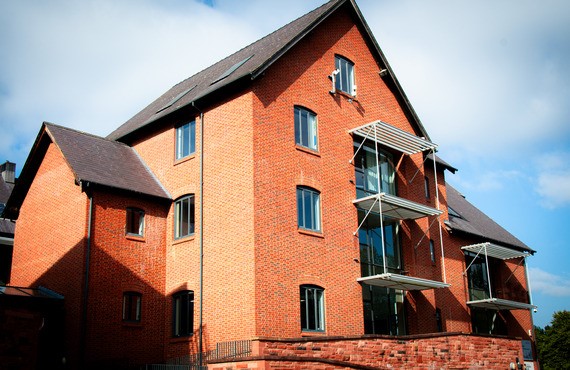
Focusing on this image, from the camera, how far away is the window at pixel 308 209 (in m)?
20.5

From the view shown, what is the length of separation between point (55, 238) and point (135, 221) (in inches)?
108

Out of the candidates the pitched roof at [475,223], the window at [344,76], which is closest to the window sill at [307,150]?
the window at [344,76]

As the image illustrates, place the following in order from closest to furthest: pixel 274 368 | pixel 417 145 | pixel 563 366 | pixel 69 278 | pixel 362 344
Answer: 1. pixel 274 368
2. pixel 362 344
3. pixel 69 278
4. pixel 417 145
5. pixel 563 366

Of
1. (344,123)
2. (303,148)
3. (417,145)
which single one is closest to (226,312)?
(303,148)

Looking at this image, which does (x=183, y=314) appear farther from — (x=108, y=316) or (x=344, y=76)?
(x=344, y=76)

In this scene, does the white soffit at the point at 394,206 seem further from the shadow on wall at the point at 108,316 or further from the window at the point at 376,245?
the shadow on wall at the point at 108,316

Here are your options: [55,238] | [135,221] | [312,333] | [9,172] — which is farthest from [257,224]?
[9,172]

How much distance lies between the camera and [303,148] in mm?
21109

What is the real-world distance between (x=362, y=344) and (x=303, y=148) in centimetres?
634

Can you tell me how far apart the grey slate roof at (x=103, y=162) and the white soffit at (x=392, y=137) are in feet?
23.5

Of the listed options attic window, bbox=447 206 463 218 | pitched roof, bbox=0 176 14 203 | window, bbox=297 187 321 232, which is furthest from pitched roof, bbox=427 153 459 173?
pitched roof, bbox=0 176 14 203

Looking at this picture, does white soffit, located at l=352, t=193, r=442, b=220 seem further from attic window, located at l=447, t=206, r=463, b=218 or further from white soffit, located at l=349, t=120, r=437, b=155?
attic window, located at l=447, t=206, r=463, b=218

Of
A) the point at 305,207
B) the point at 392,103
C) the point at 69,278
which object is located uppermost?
the point at 392,103

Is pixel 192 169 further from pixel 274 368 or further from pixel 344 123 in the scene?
pixel 274 368
